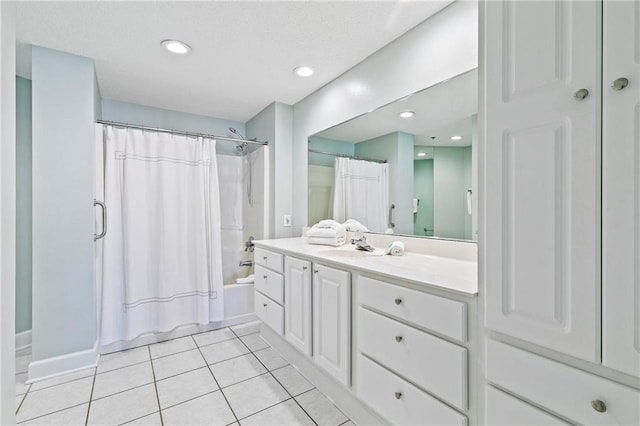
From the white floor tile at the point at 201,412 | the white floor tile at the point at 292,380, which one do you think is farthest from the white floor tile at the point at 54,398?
the white floor tile at the point at 292,380

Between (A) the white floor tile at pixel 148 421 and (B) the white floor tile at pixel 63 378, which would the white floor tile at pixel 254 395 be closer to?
(A) the white floor tile at pixel 148 421

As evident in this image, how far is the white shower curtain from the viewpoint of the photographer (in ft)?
6.99

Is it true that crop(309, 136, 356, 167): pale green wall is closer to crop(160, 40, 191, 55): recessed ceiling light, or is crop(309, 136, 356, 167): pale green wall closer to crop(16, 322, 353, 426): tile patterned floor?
crop(160, 40, 191, 55): recessed ceiling light

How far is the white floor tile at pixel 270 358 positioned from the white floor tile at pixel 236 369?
1.9 inches

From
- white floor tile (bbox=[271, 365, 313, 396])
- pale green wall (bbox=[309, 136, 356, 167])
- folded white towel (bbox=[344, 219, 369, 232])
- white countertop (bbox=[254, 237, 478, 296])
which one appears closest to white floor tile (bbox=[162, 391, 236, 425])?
white floor tile (bbox=[271, 365, 313, 396])

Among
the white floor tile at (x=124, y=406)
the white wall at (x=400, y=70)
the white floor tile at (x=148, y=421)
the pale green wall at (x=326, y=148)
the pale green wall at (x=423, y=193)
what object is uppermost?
the white wall at (x=400, y=70)

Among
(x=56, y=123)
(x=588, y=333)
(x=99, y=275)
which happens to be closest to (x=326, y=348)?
(x=588, y=333)

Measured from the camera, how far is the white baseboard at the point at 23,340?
8.02ft

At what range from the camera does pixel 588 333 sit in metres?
0.73

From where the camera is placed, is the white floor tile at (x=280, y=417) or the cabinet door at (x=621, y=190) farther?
the white floor tile at (x=280, y=417)

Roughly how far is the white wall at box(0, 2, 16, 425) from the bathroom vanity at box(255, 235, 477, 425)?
1228mm

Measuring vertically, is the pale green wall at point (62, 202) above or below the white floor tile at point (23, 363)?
above

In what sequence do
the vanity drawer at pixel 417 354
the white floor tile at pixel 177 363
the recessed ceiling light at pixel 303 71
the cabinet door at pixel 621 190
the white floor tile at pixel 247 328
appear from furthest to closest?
the white floor tile at pixel 247 328
the recessed ceiling light at pixel 303 71
the white floor tile at pixel 177 363
the vanity drawer at pixel 417 354
the cabinet door at pixel 621 190

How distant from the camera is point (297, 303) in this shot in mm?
1932
